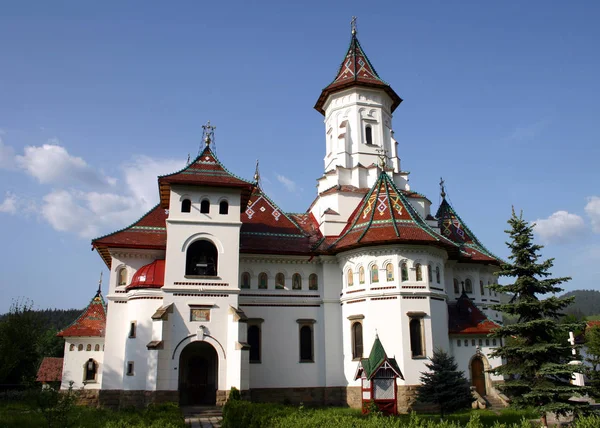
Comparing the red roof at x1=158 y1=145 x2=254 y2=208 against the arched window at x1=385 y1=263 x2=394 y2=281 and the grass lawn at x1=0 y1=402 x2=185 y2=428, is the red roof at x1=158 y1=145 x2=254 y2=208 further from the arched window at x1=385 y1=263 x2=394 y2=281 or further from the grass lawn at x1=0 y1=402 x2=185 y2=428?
the grass lawn at x1=0 y1=402 x2=185 y2=428

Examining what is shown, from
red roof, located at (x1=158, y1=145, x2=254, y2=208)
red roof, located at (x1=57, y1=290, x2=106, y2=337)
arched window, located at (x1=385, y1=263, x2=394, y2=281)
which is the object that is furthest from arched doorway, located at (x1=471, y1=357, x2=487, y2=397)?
red roof, located at (x1=57, y1=290, x2=106, y2=337)

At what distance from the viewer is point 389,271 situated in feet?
84.8

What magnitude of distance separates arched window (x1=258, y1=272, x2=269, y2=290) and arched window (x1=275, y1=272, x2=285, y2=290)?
53 centimetres

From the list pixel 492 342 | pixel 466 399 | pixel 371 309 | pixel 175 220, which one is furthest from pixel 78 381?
pixel 492 342

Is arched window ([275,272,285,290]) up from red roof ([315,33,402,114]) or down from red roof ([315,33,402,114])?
down

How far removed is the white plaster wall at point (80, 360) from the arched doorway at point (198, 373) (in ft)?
17.2

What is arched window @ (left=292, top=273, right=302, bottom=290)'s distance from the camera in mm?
28375

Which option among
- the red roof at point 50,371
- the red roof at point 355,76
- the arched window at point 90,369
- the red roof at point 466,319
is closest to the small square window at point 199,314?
the arched window at point 90,369

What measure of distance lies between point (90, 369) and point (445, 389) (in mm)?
18958

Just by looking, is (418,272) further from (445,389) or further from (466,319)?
(445,389)

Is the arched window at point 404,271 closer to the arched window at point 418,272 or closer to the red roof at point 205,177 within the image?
the arched window at point 418,272

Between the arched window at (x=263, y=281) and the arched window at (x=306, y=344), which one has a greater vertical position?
the arched window at (x=263, y=281)

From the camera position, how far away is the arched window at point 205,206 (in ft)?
85.1

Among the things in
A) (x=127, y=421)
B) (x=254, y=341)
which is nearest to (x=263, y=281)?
(x=254, y=341)
